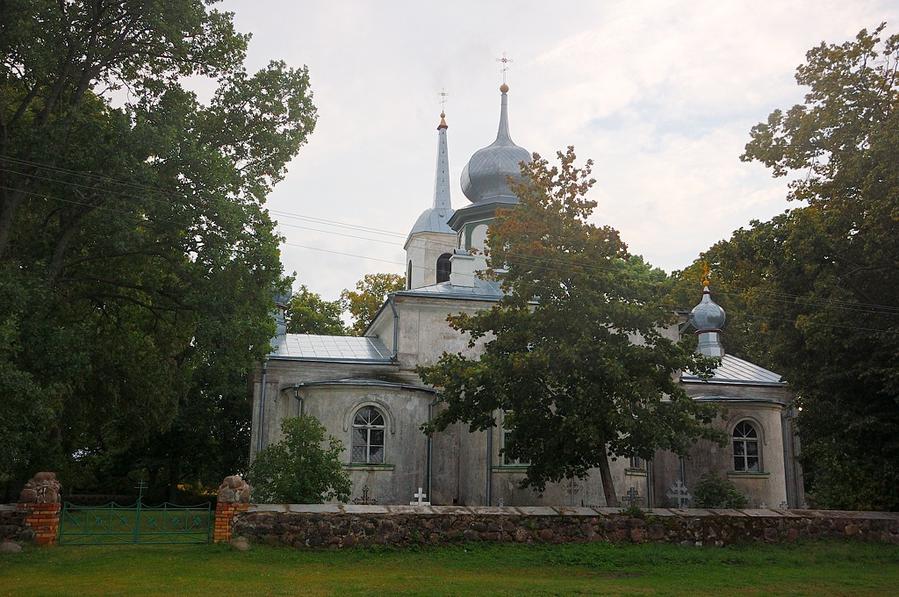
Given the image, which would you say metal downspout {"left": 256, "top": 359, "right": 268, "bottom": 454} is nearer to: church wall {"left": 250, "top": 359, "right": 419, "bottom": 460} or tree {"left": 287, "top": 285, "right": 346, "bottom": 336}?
church wall {"left": 250, "top": 359, "right": 419, "bottom": 460}

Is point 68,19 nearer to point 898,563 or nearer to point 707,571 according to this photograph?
point 707,571

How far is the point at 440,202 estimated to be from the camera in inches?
1457

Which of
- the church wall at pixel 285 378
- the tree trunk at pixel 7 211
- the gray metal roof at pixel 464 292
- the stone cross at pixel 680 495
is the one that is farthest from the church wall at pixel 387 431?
the tree trunk at pixel 7 211

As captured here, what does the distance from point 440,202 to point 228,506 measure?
82.1 ft

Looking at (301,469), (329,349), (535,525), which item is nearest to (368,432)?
(329,349)

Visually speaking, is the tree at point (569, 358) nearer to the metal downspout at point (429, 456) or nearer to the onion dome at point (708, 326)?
the metal downspout at point (429, 456)

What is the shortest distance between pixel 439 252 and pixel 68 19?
1939 centimetres

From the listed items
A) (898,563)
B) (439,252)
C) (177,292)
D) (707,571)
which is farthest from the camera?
(439,252)

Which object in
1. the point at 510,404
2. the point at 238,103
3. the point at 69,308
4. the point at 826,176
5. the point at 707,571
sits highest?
the point at 238,103

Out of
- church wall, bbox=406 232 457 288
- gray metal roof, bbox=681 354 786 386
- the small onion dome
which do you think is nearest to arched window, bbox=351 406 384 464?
gray metal roof, bbox=681 354 786 386

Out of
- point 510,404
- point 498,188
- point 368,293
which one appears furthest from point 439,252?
point 510,404

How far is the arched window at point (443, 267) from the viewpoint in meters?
34.0

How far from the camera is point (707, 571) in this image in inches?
503

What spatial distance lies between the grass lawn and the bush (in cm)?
694
